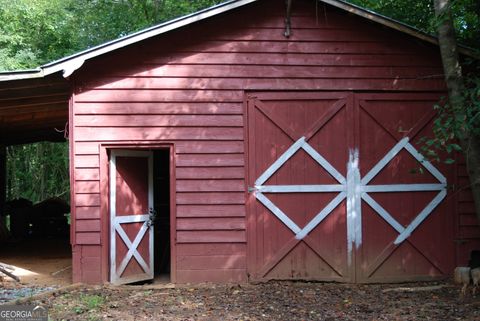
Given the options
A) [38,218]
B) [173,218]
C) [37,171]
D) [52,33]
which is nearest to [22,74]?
[173,218]

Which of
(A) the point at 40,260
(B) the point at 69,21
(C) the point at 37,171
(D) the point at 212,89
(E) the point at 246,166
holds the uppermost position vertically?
(B) the point at 69,21

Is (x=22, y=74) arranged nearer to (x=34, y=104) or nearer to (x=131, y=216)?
(x=34, y=104)

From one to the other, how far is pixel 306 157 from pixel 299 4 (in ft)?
7.91

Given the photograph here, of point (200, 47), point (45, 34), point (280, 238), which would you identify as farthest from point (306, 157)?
point (45, 34)

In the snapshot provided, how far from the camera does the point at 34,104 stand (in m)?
8.24

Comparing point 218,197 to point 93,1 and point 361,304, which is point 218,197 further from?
point 93,1

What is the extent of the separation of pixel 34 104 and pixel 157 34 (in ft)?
8.82

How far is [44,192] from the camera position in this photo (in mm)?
23312

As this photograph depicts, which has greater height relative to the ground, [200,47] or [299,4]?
[299,4]

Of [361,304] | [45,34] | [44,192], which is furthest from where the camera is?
[44,192]

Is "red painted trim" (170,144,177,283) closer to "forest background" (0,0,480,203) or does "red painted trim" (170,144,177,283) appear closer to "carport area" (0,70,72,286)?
"carport area" (0,70,72,286)

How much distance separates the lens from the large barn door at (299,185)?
7469 millimetres

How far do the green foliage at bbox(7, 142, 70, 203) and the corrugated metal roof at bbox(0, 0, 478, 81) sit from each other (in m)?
16.6

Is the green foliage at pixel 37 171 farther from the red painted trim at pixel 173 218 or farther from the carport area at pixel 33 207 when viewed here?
the red painted trim at pixel 173 218
